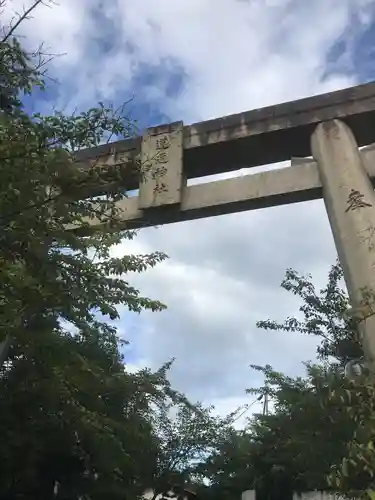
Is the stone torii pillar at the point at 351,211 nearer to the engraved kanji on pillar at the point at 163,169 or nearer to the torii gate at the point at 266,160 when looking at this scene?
the torii gate at the point at 266,160

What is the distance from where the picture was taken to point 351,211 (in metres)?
6.12

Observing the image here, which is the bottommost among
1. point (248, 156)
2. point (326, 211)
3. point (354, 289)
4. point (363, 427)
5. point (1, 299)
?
point (363, 427)

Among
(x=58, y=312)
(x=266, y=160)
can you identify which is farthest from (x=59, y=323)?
(x=266, y=160)

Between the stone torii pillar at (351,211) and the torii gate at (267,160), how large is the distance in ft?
0.04

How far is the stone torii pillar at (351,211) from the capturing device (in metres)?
5.44

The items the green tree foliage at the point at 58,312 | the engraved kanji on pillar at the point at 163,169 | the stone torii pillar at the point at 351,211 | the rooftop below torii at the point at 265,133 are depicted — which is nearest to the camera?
the green tree foliage at the point at 58,312

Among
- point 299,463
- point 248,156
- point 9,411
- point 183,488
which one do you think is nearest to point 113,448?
point 9,411

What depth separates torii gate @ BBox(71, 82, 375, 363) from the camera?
6.44m

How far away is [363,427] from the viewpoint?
437 centimetres

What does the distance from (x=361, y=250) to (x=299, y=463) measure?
524 cm

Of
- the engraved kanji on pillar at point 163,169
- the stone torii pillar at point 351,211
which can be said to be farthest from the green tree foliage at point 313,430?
the engraved kanji on pillar at point 163,169

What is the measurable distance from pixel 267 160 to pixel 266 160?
0.01 m

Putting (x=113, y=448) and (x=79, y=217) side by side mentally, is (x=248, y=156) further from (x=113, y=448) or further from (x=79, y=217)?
(x=113, y=448)

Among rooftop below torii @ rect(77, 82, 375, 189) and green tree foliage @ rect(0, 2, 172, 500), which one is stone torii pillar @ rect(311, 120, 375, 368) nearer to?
rooftop below torii @ rect(77, 82, 375, 189)
